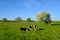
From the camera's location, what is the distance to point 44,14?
267 ft

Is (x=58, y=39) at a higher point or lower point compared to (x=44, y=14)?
lower

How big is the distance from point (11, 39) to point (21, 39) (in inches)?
49.3

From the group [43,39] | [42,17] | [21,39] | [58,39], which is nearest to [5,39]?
[21,39]

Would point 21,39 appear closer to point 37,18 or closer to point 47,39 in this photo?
point 47,39

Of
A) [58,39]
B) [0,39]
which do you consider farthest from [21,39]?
[58,39]

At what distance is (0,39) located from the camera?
17.5 m

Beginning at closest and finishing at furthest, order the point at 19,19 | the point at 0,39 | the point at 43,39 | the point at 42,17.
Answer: the point at 0,39
the point at 43,39
the point at 42,17
the point at 19,19

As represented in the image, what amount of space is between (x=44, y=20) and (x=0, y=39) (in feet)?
213

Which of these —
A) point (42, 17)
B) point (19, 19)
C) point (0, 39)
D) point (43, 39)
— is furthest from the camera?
point (19, 19)

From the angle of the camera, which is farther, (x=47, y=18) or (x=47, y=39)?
(x=47, y=18)

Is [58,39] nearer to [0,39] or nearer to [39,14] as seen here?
[0,39]

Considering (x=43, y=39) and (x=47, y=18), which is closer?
(x=43, y=39)

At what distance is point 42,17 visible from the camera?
80.8 meters

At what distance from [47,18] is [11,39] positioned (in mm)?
64885
